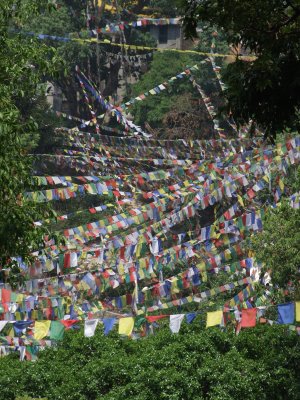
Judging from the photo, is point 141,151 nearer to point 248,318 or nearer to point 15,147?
point 248,318

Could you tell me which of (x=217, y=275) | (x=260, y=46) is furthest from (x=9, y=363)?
(x=217, y=275)

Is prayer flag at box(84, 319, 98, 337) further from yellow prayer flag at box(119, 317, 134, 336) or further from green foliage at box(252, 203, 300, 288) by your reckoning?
green foliage at box(252, 203, 300, 288)

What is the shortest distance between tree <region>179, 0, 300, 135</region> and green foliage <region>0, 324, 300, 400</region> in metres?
8.65

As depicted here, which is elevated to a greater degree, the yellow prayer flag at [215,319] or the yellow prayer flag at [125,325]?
the yellow prayer flag at [215,319]

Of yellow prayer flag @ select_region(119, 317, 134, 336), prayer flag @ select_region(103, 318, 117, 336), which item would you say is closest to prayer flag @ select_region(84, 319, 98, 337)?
prayer flag @ select_region(103, 318, 117, 336)

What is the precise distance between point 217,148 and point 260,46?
33894 millimetres

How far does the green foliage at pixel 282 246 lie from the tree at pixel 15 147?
12.3m

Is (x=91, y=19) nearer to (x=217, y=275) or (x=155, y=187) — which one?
(x=155, y=187)

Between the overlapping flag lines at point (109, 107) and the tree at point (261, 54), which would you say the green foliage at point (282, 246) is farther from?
the overlapping flag lines at point (109, 107)

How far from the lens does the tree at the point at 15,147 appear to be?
49.0ft

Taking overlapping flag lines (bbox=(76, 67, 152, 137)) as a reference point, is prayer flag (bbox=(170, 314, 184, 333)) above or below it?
below

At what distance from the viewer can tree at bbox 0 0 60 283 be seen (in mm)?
14938

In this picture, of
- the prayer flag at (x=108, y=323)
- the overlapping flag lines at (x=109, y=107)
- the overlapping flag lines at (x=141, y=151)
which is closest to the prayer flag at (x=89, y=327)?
the prayer flag at (x=108, y=323)

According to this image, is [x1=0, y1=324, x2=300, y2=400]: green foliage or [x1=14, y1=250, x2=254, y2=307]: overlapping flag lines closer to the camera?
[x1=0, y1=324, x2=300, y2=400]: green foliage
